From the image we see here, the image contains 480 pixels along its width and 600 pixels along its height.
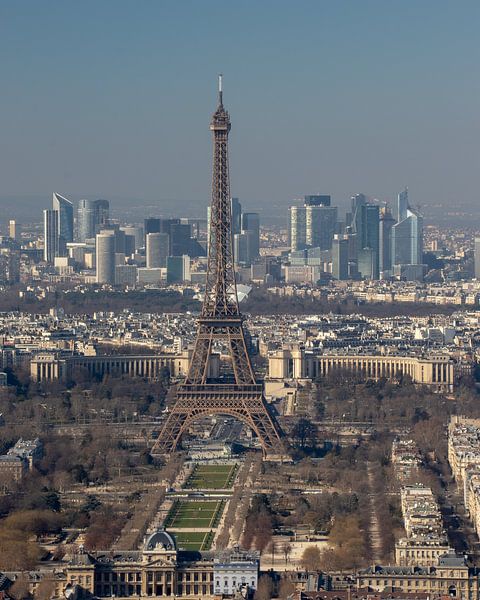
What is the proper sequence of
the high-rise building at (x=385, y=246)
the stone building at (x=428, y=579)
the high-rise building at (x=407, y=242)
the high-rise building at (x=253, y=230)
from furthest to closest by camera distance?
the high-rise building at (x=253, y=230) < the high-rise building at (x=407, y=242) < the high-rise building at (x=385, y=246) < the stone building at (x=428, y=579)

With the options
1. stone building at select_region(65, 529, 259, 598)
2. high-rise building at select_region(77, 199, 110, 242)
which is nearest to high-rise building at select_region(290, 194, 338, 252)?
high-rise building at select_region(77, 199, 110, 242)

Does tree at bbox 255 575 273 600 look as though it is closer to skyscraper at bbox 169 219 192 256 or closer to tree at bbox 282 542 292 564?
tree at bbox 282 542 292 564

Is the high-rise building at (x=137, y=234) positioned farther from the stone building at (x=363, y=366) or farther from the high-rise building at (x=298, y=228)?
the stone building at (x=363, y=366)

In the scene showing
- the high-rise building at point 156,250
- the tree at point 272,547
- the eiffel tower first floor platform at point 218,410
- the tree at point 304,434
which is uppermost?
the high-rise building at point 156,250

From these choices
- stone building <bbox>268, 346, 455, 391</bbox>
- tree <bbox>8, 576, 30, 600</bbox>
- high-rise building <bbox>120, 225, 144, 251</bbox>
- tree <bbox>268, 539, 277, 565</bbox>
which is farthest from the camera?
high-rise building <bbox>120, 225, 144, 251</bbox>

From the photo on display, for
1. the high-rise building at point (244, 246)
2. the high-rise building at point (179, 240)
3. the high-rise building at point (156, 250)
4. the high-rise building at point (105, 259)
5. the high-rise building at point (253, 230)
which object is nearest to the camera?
the high-rise building at point (105, 259)

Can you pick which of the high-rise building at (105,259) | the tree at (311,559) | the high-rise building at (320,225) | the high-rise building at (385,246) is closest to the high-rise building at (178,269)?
the high-rise building at (105,259)

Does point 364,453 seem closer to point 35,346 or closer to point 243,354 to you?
point 243,354
